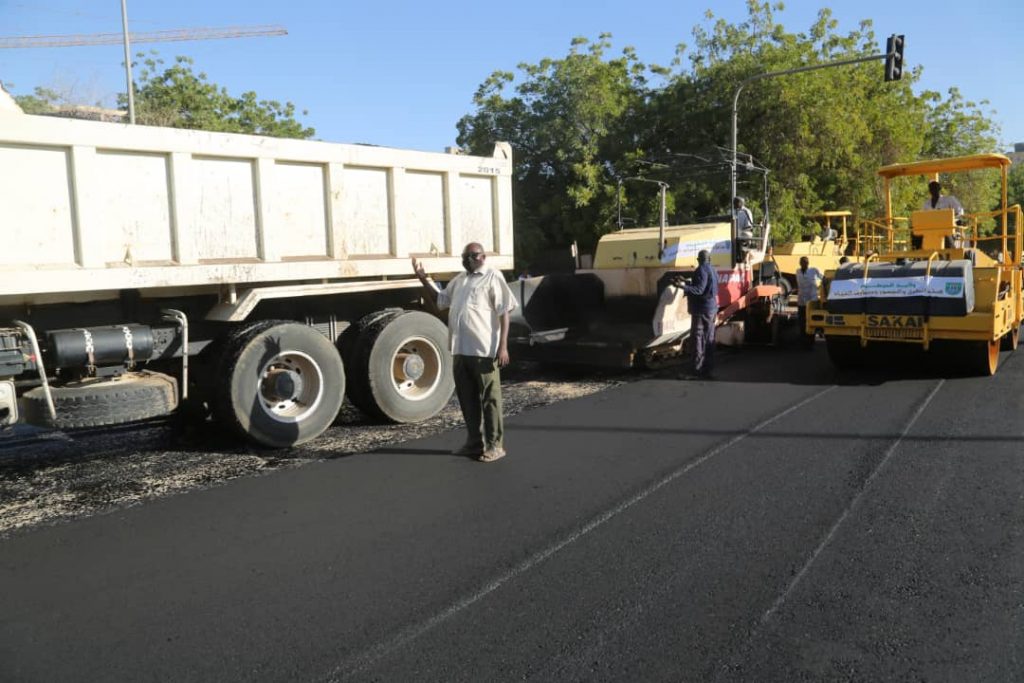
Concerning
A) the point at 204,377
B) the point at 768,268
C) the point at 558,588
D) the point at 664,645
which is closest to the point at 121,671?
the point at 558,588

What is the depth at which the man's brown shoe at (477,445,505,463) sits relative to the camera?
6004mm

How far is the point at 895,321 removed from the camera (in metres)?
9.00

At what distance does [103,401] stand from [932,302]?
7.92m

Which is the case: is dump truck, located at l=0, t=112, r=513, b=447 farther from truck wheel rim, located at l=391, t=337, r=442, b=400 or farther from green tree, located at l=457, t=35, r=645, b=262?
green tree, located at l=457, t=35, r=645, b=262

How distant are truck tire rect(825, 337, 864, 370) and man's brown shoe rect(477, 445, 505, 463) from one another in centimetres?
524

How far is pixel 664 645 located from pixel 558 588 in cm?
65

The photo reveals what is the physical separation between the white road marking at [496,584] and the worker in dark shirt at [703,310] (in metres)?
3.81

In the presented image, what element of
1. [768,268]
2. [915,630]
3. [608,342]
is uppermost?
[768,268]

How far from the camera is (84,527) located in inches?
185

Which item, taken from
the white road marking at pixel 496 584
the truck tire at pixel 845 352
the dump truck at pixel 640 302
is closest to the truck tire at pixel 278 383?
the white road marking at pixel 496 584

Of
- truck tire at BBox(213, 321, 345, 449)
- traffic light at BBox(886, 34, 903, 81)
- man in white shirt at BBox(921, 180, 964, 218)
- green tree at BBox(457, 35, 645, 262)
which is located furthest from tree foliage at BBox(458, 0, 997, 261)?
truck tire at BBox(213, 321, 345, 449)

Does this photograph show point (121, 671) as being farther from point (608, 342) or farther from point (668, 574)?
point (608, 342)

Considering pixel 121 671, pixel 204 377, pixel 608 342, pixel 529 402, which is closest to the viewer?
pixel 121 671

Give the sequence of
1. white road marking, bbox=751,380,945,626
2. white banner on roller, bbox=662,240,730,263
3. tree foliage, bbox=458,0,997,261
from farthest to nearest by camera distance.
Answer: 1. tree foliage, bbox=458,0,997,261
2. white banner on roller, bbox=662,240,730,263
3. white road marking, bbox=751,380,945,626
